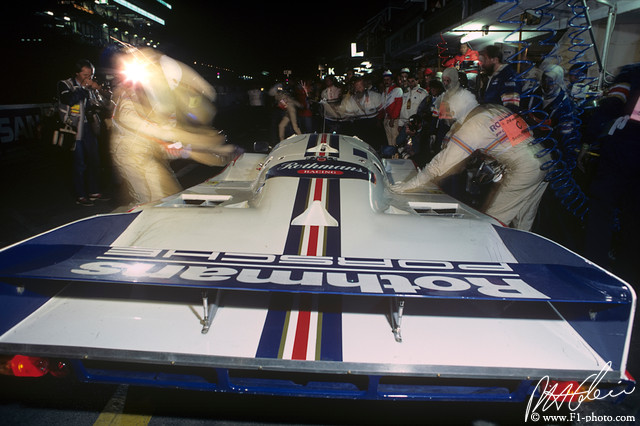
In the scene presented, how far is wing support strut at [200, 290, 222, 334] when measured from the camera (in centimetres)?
175

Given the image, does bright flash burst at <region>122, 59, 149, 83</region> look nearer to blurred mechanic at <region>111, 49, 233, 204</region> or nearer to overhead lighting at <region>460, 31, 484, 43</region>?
blurred mechanic at <region>111, 49, 233, 204</region>

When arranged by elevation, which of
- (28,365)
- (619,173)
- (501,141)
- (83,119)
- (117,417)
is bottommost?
(117,417)

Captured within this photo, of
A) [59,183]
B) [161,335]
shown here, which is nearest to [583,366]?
[161,335]

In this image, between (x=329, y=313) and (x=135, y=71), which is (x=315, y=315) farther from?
(x=135, y=71)

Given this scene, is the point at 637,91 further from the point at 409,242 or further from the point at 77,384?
the point at 77,384

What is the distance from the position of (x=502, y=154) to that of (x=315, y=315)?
99.3 inches

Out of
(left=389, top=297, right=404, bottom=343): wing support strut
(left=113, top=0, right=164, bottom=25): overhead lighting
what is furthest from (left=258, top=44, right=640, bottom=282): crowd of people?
(left=113, top=0, right=164, bottom=25): overhead lighting

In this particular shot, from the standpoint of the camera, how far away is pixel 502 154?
137 inches

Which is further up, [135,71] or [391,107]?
[391,107]

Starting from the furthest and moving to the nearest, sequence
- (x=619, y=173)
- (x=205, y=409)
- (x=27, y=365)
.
→ (x=619, y=173)
(x=205, y=409)
(x=27, y=365)

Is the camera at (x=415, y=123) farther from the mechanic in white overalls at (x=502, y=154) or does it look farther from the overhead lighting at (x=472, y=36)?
the overhead lighting at (x=472, y=36)

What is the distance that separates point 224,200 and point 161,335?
1.70 metres

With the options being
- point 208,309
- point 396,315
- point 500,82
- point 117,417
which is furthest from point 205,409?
point 500,82

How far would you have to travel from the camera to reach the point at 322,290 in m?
1.40
